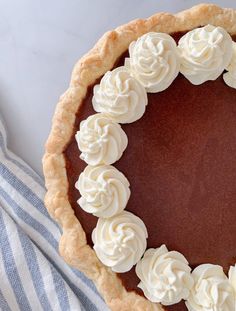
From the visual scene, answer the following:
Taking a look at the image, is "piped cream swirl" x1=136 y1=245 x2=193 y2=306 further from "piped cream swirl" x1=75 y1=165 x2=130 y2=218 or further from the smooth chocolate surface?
"piped cream swirl" x1=75 y1=165 x2=130 y2=218

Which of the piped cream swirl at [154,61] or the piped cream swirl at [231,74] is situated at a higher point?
the piped cream swirl at [154,61]

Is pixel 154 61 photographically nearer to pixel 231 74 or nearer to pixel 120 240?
pixel 231 74

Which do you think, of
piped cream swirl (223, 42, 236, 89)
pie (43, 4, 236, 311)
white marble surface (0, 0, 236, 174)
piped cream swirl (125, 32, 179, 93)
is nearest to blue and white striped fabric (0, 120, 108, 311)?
white marble surface (0, 0, 236, 174)

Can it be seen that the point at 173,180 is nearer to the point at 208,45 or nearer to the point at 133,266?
the point at 133,266

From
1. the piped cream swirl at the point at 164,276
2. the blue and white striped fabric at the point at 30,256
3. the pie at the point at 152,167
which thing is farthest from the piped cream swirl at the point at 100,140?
the blue and white striped fabric at the point at 30,256

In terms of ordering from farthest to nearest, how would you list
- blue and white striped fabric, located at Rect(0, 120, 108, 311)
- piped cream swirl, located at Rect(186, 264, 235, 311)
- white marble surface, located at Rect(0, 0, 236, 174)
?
white marble surface, located at Rect(0, 0, 236, 174) → blue and white striped fabric, located at Rect(0, 120, 108, 311) → piped cream swirl, located at Rect(186, 264, 235, 311)

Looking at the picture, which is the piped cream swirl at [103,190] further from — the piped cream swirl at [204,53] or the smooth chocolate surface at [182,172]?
the piped cream swirl at [204,53]

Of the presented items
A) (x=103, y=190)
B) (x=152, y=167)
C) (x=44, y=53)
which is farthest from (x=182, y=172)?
(x=44, y=53)
